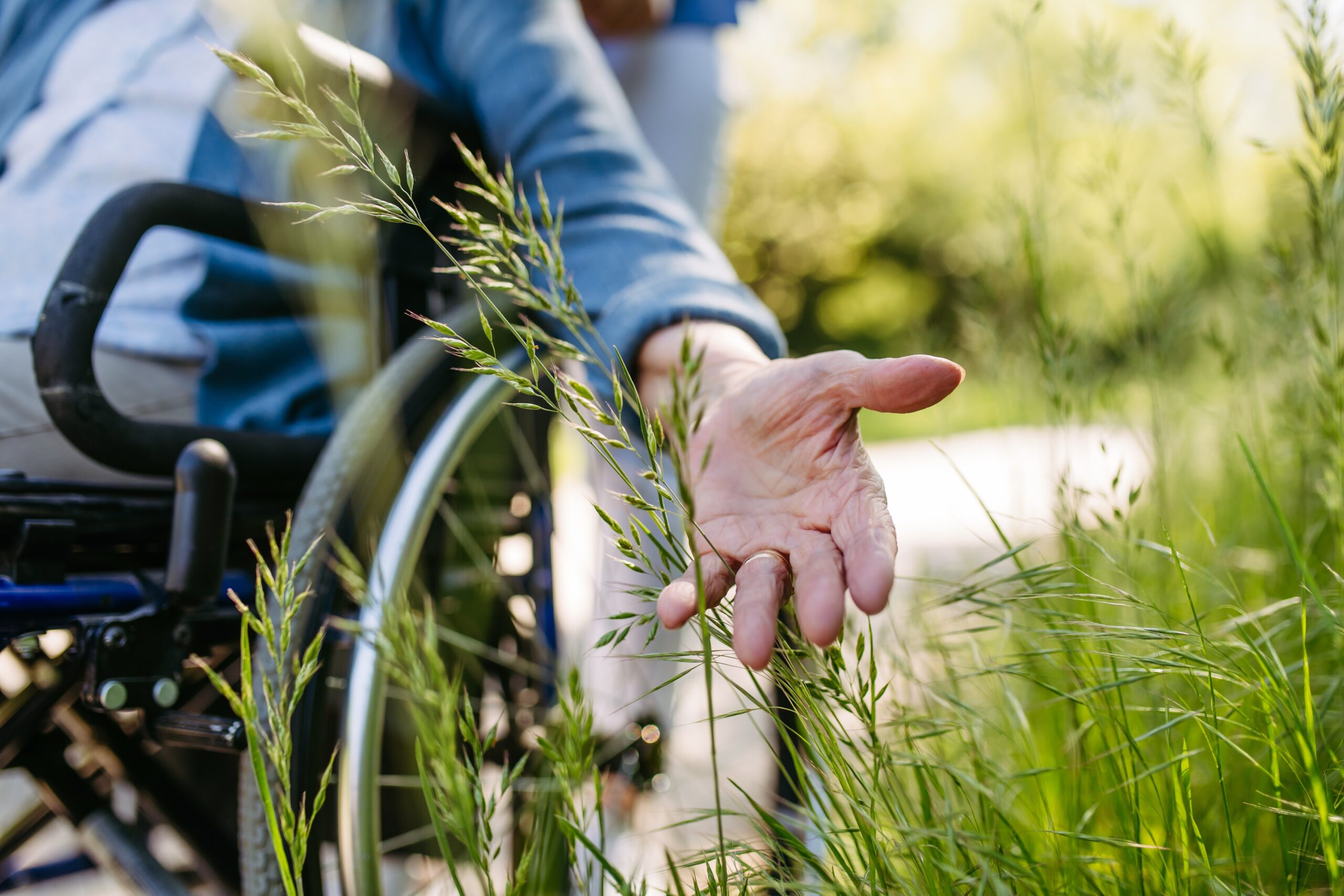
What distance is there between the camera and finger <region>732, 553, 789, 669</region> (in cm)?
50

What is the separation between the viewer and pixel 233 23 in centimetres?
114

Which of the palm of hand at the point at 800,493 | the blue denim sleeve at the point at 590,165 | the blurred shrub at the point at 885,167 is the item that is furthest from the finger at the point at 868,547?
the blurred shrub at the point at 885,167

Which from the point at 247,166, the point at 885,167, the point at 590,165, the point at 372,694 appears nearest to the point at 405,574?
the point at 372,694

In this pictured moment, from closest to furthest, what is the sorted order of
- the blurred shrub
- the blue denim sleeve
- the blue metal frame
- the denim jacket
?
the blue metal frame < the blue denim sleeve < the denim jacket < the blurred shrub

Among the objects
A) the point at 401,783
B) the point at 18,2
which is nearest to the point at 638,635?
the point at 401,783

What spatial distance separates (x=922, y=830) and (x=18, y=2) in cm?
165

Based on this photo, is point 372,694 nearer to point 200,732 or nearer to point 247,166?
point 200,732

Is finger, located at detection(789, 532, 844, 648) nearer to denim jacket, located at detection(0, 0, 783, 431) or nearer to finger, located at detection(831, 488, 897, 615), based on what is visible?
finger, located at detection(831, 488, 897, 615)

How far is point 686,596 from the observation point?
1.76 ft

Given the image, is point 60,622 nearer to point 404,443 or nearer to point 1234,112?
point 404,443

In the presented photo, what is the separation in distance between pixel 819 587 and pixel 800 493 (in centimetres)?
13

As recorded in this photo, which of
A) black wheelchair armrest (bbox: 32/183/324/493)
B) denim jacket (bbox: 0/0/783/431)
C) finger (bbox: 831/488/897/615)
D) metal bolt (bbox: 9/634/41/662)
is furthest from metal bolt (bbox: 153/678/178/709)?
finger (bbox: 831/488/897/615)

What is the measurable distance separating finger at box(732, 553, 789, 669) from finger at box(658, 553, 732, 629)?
0.02 meters

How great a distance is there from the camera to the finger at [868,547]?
0.50m
